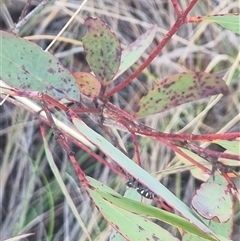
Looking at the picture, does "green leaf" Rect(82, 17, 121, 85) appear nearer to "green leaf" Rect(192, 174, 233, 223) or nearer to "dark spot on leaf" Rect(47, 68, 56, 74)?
"dark spot on leaf" Rect(47, 68, 56, 74)

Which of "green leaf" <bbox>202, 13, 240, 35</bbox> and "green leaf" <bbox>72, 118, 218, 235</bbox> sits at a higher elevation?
"green leaf" <bbox>202, 13, 240, 35</bbox>

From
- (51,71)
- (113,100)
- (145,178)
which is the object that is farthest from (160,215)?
(113,100)

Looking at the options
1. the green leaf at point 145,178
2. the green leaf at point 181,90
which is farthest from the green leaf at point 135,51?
the green leaf at point 145,178

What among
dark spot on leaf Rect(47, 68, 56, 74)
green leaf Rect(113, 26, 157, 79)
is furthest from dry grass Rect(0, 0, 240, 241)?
dark spot on leaf Rect(47, 68, 56, 74)

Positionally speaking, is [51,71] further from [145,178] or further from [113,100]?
[113,100]

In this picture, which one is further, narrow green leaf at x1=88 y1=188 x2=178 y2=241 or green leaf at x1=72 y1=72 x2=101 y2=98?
green leaf at x1=72 y1=72 x2=101 y2=98

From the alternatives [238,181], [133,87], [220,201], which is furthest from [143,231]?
[133,87]
